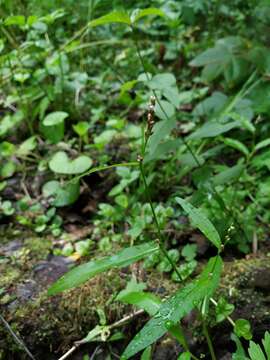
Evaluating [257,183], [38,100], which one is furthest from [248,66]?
[38,100]

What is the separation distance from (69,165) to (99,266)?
95 centimetres

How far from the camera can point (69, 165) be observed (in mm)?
1872

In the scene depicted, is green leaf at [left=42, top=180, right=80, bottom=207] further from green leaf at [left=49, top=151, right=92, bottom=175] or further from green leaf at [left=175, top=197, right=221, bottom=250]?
green leaf at [left=175, top=197, right=221, bottom=250]

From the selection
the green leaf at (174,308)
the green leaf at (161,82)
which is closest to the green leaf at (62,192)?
the green leaf at (161,82)

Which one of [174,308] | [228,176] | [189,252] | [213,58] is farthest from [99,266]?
[213,58]

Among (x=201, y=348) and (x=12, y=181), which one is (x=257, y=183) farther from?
(x=12, y=181)

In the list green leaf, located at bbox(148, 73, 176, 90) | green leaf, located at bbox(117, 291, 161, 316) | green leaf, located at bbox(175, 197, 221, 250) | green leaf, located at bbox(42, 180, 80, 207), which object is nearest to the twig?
green leaf, located at bbox(117, 291, 161, 316)

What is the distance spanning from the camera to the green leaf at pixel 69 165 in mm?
1846

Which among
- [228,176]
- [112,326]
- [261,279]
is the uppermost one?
[228,176]

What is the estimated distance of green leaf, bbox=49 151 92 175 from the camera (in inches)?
72.7

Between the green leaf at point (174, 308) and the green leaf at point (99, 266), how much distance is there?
13cm

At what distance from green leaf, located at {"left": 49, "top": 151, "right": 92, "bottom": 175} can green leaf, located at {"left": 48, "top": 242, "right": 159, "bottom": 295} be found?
89 centimetres

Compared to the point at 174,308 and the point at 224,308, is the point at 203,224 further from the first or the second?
the point at 224,308

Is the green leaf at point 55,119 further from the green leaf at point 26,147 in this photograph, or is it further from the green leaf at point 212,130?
the green leaf at point 212,130
